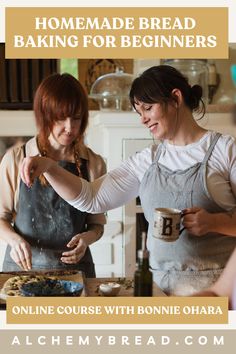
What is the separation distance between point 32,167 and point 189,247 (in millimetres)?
400

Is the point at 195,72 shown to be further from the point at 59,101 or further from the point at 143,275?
the point at 143,275

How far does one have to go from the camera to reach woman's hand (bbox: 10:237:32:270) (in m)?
1.20

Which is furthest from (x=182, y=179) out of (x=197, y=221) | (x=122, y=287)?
(x=122, y=287)

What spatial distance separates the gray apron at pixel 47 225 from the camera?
1337 millimetres

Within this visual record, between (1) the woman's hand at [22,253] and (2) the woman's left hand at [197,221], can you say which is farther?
(1) the woman's hand at [22,253]

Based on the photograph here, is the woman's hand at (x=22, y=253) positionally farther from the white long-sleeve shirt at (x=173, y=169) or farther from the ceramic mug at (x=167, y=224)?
the ceramic mug at (x=167, y=224)

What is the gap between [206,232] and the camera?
1.01 m

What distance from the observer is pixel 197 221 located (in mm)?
981

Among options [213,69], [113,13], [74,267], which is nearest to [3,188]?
[74,267]

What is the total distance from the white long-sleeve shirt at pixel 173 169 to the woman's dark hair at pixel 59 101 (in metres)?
0.25

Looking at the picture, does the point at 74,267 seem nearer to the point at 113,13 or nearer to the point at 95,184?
the point at 95,184

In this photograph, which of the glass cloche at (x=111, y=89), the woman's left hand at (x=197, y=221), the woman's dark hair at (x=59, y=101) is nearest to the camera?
the woman's left hand at (x=197, y=221)

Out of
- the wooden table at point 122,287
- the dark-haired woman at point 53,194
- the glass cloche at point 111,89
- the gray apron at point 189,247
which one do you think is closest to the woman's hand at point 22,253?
the dark-haired woman at point 53,194

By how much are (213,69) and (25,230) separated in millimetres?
1434
